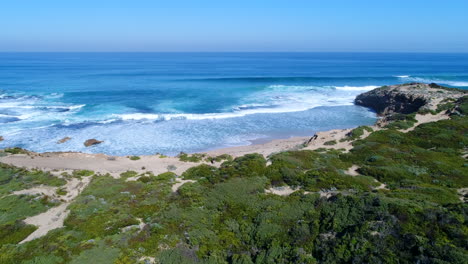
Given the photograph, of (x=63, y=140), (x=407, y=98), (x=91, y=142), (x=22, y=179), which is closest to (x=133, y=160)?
(x=22, y=179)

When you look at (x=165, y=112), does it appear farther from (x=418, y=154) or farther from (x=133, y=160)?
(x=418, y=154)

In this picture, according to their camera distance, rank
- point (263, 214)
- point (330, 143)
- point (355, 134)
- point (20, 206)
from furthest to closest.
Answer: point (355, 134), point (330, 143), point (20, 206), point (263, 214)

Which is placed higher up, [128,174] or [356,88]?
[356,88]

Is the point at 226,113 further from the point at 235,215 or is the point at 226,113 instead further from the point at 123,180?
the point at 235,215

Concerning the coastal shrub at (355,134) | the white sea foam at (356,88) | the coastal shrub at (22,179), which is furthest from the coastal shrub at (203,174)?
the white sea foam at (356,88)

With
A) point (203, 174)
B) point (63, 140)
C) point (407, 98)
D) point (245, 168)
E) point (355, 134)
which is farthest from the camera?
point (407, 98)

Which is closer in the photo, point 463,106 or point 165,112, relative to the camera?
point 463,106
